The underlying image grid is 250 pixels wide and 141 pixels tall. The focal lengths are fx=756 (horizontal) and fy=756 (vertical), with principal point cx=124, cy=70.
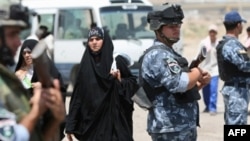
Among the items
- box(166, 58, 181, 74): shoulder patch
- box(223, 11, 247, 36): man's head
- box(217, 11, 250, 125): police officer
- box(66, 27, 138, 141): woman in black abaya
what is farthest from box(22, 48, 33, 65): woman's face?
box(223, 11, 247, 36): man's head

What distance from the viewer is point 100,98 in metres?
6.54

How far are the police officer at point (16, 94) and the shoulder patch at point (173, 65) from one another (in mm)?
2278

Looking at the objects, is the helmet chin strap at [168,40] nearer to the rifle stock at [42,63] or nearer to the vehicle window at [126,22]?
the rifle stock at [42,63]

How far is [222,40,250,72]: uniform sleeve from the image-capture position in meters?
7.39

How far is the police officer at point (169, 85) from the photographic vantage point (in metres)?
5.04

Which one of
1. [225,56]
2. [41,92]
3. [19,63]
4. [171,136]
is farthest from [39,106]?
[225,56]

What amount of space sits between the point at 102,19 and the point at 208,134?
6.74 metres

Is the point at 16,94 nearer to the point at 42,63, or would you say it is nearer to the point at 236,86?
the point at 42,63

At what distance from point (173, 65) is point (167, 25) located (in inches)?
13.3

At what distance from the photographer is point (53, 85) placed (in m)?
2.74

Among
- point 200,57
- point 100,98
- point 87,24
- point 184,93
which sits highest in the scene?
point 200,57

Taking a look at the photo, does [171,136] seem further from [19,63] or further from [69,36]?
[69,36]

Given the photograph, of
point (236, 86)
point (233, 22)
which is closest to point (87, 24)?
point (233, 22)

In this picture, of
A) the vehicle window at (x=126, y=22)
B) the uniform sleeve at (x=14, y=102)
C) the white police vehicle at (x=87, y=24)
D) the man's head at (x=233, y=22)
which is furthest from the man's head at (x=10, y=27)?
the vehicle window at (x=126, y=22)
